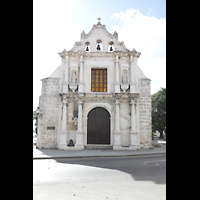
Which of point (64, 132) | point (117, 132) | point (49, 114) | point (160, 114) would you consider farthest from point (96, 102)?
point (160, 114)

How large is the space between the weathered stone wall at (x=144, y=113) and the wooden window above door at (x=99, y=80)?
11.3 ft

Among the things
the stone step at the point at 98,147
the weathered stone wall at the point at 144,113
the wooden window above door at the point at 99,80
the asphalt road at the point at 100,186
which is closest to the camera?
the asphalt road at the point at 100,186

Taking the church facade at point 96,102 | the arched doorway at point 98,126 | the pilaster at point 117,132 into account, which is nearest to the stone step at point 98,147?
the church facade at point 96,102

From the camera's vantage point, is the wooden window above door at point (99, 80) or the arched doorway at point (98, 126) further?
the wooden window above door at point (99, 80)

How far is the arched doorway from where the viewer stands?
665 inches

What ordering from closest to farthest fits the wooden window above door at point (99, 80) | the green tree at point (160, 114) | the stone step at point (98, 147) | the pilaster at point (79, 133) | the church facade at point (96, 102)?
the pilaster at point (79, 133) < the stone step at point (98, 147) < the church facade at point (96, 102) < the wooden window above door at point (99, 80) < the green tree at point (160, 114)

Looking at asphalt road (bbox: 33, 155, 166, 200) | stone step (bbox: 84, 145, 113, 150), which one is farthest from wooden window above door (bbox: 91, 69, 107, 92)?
asphalt road (bbox: 33, 155, 166, 200)

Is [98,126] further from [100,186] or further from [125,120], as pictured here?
[100,186]

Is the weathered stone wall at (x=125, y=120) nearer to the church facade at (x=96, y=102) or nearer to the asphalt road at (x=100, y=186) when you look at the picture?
the church facade at (x=96, y=102)

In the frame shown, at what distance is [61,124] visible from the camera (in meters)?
17.0

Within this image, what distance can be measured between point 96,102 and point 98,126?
225 cm

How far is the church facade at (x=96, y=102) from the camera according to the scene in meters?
16.8
